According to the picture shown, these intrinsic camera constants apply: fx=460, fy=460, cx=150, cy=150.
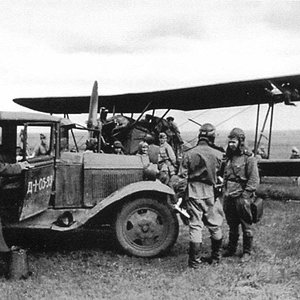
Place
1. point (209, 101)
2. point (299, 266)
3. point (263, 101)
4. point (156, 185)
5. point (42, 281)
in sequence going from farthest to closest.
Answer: point (209, 101)
point (263, 101)
point (156, 185)
point (299, 266)
point (42, 281)

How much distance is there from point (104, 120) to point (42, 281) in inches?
345

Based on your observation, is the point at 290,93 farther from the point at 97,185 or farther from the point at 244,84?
the point at 97,185

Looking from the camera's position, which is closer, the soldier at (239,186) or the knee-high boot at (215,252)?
the knee-high boot at (215,252)

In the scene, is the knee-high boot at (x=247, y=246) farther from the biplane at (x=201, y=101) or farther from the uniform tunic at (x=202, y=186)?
the biplane at (x=201, y=101)

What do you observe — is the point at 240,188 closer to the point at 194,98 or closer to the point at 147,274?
the point at 147,274

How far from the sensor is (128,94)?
13.4m

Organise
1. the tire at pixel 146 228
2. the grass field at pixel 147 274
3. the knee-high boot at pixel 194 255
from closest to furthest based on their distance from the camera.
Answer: the grass field at pixel 147 274
the knee-high boot at pixel 194 255
the tire at pixel 146 228

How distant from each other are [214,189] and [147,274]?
3.96ft

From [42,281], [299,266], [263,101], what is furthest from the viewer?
[263,101]

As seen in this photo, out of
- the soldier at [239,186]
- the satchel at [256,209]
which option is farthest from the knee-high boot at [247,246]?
the satchel at [256,209]

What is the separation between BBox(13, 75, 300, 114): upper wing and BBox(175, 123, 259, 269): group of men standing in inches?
186

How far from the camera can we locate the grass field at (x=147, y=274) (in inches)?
160

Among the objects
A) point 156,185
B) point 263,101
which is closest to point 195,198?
point 156,185

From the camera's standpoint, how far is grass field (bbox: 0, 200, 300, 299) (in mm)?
4062
